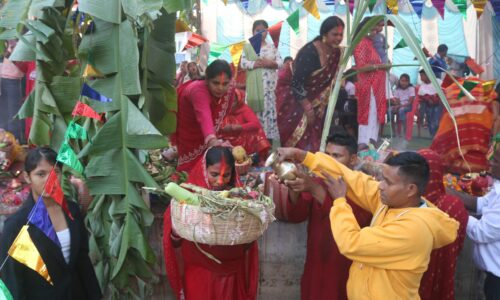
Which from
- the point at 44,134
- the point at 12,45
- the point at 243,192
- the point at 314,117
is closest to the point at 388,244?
the point at 243,192

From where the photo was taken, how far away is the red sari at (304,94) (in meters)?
5.57

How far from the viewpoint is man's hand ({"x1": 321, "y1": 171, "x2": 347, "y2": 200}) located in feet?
8.38

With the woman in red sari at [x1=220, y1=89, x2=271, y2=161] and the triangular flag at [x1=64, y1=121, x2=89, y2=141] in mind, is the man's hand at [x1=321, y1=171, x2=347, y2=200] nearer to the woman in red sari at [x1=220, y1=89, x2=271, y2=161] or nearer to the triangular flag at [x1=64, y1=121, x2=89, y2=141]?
the triangular flag at [x1=64, y1=121, x2=89, y2=141]

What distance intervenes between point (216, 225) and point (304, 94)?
11.7 ft

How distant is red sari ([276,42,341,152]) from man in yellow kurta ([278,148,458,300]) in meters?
3.19

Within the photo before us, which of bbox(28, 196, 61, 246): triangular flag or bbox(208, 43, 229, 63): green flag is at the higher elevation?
bbox(208, 43, 229, 63): green flag

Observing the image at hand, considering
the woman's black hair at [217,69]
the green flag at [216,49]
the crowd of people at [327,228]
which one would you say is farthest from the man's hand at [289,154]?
the green flag at [216,49]

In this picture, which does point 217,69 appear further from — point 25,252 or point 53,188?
point 25,252

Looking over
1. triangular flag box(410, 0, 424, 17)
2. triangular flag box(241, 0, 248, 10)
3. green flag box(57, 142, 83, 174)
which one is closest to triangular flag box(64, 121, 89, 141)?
green flag box(57, 142, 83, 174)

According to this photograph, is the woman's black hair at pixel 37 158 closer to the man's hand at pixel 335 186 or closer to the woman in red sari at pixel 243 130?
the man's hand at pixel 335 186

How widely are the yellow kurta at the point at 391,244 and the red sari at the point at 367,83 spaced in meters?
3.98

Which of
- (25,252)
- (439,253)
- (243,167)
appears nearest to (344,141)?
(439,253)

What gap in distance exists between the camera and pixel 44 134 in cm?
332

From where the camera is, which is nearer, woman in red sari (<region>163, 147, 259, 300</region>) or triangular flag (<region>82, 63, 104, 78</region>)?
woman in red sari (<region>163, 147, 259, 300</region>)
